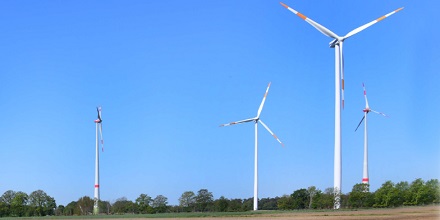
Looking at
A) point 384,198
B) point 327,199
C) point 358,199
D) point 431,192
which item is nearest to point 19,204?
point 327,199

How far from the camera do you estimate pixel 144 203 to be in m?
102

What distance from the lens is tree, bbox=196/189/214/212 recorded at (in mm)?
107125

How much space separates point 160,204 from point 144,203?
3324 millimetres

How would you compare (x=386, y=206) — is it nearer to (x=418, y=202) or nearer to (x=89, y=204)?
(x=418, y=202)

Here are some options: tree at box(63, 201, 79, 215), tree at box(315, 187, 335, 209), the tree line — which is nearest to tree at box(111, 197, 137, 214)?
the tree line

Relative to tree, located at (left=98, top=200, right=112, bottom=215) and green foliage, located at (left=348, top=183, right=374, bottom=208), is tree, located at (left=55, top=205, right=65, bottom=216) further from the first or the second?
green foliage, located at (left=348, top=183, right=374, bottom=208)

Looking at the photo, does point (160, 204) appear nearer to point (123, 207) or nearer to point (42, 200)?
point (123, 207)

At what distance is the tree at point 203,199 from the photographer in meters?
107

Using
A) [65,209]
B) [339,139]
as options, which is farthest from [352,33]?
[65,209]

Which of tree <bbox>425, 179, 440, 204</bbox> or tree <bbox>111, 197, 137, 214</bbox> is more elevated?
tree <bbox>425, 179, 440, 204</bbox>

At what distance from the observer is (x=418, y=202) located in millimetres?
82812

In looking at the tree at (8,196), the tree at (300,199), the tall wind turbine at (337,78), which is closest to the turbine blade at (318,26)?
the tall wind turbine at (337,78)

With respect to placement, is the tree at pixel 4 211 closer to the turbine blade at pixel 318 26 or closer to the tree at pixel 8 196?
the tree at pixel 8 196

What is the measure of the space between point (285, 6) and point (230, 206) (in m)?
45.8
